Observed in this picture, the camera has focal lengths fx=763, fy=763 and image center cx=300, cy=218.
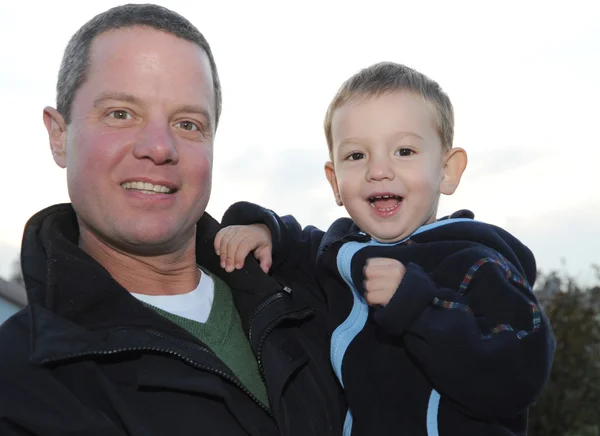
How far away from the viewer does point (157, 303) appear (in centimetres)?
321

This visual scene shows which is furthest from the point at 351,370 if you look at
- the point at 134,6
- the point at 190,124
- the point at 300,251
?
the point at 134,6

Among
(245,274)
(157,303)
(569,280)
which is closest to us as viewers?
(157,303)

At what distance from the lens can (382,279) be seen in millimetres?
2887

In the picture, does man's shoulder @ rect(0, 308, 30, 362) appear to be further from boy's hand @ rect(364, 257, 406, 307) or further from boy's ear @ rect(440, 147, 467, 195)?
boy's ear @ rect(440, 147, 467, 195)

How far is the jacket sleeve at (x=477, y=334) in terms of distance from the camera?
2.68 metres

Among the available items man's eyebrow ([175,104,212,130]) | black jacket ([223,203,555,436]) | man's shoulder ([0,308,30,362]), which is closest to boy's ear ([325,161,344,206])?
black jacket ([223,203,555,436])

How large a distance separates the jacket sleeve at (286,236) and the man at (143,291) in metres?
0.21

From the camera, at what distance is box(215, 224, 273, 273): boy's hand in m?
3.52

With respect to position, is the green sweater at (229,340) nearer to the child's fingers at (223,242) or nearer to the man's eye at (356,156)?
the child's fingers at (223,242)

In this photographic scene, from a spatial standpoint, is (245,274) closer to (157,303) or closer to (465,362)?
(157,303)

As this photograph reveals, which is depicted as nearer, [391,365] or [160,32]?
[391,365]

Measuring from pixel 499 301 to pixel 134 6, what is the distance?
6.55 feet

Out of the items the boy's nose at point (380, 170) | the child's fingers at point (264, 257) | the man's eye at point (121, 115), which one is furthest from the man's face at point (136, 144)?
the boy's nose at point (380, 170)

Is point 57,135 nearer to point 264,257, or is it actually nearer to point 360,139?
point 264,257
